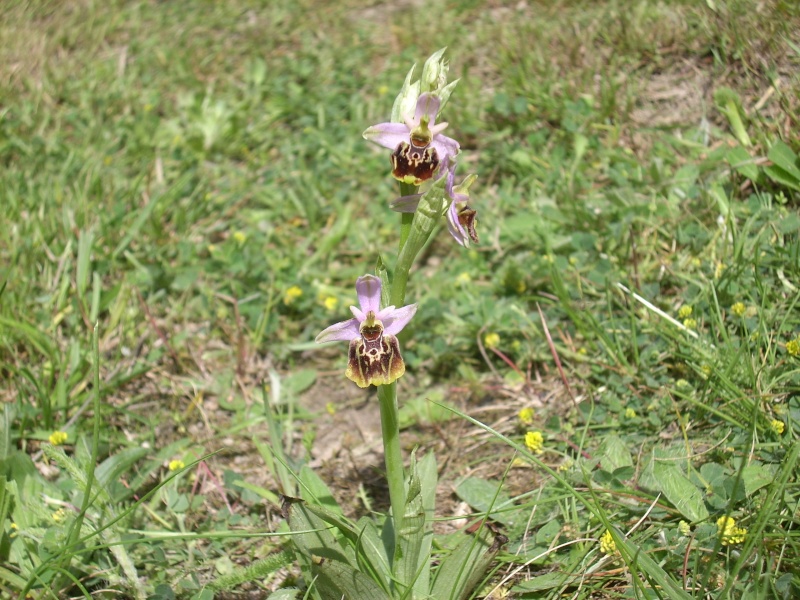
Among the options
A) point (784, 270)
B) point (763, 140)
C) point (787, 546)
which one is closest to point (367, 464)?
point (787, 546)

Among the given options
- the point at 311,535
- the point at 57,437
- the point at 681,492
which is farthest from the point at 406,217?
the point at 57,437

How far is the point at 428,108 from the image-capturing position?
1868mm

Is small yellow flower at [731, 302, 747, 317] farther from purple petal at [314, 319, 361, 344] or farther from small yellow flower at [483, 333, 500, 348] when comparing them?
purple petal at [314, 319, 361, 344]

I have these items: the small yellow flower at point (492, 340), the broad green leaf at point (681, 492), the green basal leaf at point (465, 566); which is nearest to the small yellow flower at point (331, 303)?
the small yellow flower at point (492, 340)

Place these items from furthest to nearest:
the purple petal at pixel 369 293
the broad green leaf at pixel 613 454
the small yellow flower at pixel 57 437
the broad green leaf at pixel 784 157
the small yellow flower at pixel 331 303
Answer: the small yellow flower at pixel 331 303
the broad green leaf at pixel 784 157
the small yellow flower at pixel 57 437
the broad green leaf at pixel 613 454
the purple petal at pixel 369 293

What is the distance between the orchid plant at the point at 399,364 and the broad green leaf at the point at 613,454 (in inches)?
21.4

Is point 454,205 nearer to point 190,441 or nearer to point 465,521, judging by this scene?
point 465,521

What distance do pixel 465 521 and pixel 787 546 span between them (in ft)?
3.23

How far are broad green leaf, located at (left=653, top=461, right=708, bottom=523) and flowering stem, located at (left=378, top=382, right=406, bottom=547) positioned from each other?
77 cm

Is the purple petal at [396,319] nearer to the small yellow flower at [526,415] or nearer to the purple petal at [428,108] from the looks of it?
the purple petal at [428,108]

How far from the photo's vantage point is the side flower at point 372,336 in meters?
1.84

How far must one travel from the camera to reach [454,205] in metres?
1.93

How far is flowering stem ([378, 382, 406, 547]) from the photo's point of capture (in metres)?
1.92

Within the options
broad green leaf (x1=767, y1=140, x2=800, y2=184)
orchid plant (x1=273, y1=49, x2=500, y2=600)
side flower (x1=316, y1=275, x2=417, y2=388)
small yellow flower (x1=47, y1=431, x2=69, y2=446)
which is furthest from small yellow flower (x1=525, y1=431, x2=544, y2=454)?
small yellow flower (x1=47, y1=431, x2=69, y2=446)
